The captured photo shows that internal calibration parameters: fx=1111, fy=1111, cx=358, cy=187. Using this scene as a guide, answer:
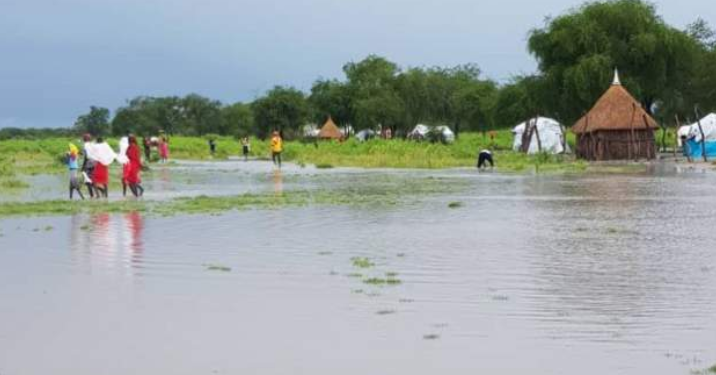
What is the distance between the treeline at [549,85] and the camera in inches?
2303

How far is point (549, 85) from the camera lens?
→ 61125 millimetres

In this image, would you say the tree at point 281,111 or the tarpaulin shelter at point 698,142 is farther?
the tree at point 281,111

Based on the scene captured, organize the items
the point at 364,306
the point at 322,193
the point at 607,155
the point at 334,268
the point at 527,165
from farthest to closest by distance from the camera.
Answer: the point at 607,155, the point at 527,165, the point at 322,193, the point at 334,268, the point at 364,306

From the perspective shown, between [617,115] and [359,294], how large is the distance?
134 feet

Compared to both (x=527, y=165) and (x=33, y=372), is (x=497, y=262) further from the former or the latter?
(x=527, y=165)

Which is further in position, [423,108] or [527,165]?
[423,108]

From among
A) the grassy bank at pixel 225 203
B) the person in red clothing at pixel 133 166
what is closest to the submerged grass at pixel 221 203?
the grassy bank at pixel 225 203

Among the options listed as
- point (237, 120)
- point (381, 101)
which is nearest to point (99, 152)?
point (381, 101)

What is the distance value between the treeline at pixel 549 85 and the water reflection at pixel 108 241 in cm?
1365

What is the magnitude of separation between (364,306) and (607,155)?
4188 cm

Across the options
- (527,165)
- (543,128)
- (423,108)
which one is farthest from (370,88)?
(527,165)

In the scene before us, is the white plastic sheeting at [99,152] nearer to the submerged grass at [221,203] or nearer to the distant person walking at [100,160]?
the distant person walking at [100,160]

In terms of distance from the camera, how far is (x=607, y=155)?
4997cm

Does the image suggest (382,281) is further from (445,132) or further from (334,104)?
(334,104)
